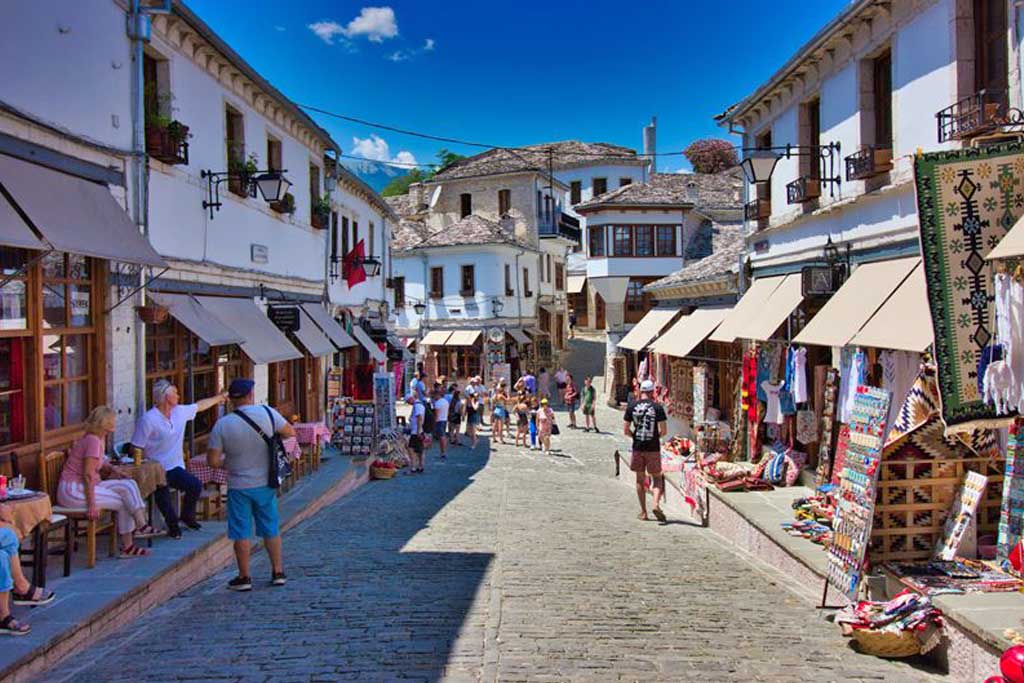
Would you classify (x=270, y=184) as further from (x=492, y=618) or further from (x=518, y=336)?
(x=518, y=336)

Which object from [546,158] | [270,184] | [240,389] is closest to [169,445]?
[240,389]

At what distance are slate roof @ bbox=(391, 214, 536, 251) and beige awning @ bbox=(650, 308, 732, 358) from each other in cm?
1853

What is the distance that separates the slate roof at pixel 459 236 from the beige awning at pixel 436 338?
146 inches

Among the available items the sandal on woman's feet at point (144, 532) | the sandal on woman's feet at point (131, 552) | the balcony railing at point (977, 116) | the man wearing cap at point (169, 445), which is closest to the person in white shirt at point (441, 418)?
the man wearing cap at point (169, 445)

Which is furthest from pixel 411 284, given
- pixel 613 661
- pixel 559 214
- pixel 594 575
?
pixel 613 661

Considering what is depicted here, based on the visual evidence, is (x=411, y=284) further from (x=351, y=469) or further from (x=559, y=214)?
(x=351, y=469)

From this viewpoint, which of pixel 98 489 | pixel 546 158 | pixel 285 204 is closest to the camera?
pixel 98 489

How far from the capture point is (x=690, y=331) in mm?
17797

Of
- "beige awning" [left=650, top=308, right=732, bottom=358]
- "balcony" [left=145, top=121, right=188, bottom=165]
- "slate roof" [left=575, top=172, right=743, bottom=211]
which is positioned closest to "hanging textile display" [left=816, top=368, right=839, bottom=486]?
"beige awning" [left=650, top=308, right=732, bottom=358]

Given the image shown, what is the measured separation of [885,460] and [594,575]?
2788 millimetres

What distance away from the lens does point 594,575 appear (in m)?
8.19

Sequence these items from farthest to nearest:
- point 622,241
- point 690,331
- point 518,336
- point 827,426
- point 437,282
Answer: point 437,282 → point 518,336 → point 622,241 → point 690,331 → point 827,426

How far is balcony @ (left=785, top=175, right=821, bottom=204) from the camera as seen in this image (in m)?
12.8

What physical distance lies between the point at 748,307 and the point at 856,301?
4.20 meters
